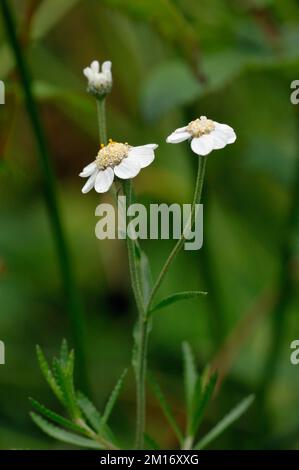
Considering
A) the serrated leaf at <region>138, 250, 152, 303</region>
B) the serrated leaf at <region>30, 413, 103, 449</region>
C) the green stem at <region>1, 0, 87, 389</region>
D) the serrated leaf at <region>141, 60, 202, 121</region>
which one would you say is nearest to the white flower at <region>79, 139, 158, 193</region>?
the serrated leaf at <region>138, 250, 152, 303</region>

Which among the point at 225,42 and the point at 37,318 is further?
the point at 37,318

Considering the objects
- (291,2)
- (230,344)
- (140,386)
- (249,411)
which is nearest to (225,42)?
(291,2)

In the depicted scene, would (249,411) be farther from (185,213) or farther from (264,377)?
(185,213)

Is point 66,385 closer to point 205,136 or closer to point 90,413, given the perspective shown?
point 90,413

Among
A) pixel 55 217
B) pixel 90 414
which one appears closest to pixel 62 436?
pixel 90 414

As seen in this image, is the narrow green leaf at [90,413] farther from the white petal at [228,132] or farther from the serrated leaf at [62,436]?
the white petal at [228,132]

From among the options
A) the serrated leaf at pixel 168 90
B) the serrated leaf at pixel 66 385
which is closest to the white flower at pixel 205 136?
the serrated leaf at pixel 66 385
